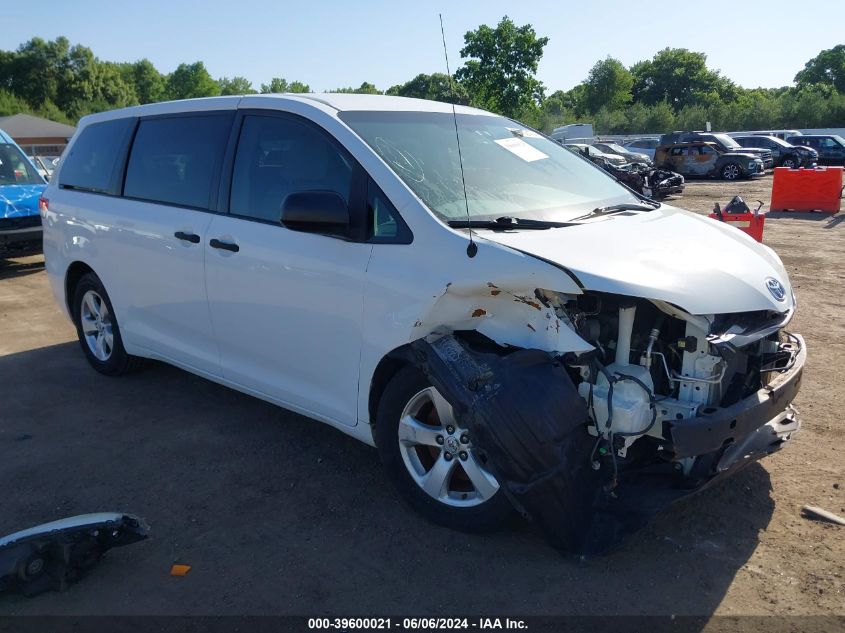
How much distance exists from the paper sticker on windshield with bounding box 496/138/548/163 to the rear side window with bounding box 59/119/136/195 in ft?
9.18

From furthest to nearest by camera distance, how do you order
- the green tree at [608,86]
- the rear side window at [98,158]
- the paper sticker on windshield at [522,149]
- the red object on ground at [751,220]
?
1. the green tree at [608,86]
2. the red object on ground at [751,220]
3. the rear side window at [98,158]
4. the paper sticker on windshield at [522,149]

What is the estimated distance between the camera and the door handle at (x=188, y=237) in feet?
14.1

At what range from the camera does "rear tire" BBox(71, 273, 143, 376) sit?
5430 millimetres

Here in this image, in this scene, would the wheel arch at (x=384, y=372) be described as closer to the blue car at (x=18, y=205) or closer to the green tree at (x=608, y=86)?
the blue car at (x=18, y=205)

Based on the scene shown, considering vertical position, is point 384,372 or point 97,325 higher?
point 384,372

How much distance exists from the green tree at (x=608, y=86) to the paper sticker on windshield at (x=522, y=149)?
8064 centimetres

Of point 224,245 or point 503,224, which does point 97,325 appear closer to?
point 224,245

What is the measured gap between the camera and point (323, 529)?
3.49 m

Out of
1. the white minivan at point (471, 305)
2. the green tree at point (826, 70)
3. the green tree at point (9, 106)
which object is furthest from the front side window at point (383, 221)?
the green tree at point (826, 70)

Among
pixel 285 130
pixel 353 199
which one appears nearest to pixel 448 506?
pixel 353 199

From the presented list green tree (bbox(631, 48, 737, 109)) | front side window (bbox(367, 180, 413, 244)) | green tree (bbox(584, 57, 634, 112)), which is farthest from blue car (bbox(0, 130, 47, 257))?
green tree (bbox(631, 48, 737, 109))

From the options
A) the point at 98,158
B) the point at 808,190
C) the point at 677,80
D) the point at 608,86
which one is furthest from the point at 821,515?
the point at 677,80

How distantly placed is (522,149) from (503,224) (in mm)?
1139

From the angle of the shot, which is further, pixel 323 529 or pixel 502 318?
pixel 323 529
